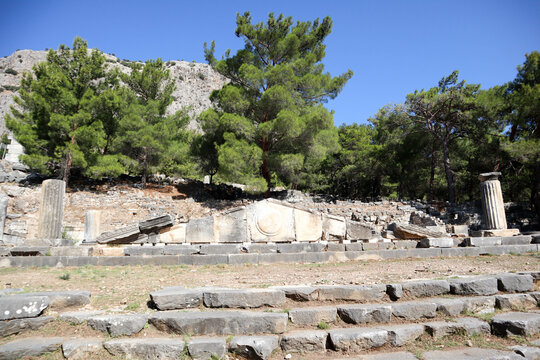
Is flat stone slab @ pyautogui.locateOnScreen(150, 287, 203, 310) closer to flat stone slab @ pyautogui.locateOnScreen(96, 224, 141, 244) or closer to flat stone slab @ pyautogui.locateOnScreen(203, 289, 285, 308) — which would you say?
flat stone slab @ pyautogui.locateOnScreen(203, 289, 285, 308)

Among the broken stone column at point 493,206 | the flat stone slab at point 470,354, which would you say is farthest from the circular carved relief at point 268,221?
the broken stone column at point 493,206

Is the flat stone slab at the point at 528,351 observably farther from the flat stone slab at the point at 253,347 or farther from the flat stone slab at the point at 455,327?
the flat stone slab at the point at 253,347

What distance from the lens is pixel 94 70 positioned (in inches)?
821

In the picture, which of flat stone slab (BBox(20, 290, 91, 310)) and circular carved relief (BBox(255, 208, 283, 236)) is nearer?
flat stone slab (BBox(20, 290, 91, 310))

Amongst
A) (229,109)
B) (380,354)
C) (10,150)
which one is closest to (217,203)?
(229,109)

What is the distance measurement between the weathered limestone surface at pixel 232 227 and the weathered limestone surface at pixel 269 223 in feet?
0.53

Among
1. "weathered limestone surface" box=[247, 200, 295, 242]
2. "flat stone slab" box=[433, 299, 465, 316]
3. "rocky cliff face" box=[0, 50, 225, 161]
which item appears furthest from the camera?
"rocky cliff face" box=[0, 50, 225, 161]

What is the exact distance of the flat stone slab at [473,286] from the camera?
4539 mm

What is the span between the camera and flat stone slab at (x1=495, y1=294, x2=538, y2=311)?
171 inches

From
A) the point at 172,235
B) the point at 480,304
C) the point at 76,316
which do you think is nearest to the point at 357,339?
the point at 480,304

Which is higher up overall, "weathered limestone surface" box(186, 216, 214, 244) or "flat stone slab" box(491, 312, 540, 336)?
"weathered limestone surface" box(186, 216, 214, 244)

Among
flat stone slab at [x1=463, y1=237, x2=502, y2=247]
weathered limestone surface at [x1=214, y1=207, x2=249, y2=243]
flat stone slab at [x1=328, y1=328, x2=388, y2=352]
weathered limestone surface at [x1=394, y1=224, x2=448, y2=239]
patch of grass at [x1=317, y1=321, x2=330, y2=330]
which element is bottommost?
flat stone slab at [x1=328, y1=328, x2=388, y2=352]

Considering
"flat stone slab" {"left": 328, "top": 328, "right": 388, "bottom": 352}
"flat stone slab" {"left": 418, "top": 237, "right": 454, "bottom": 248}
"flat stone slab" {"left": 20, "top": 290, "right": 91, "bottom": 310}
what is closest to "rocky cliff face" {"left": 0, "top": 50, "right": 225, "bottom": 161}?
"flat stone slab" {"left": 418, "top": 237, "right": 454, "bottom": 248}

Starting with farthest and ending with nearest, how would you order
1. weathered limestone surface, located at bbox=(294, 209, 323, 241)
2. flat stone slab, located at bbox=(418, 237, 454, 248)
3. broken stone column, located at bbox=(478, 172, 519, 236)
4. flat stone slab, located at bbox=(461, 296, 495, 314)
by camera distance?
broken stone column, located at bbox=(478, 172, 519, 236), flat stone slab, located at bbox=(418, 237, 454, 248), weathered limestone surface, located at bbox=(294, 209, 323, 241), flat stone slab, located at bbox=(461, 296, 495, 314)
